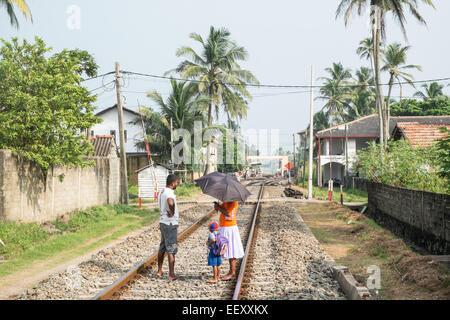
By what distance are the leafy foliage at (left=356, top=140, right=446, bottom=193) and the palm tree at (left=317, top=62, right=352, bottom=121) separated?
134 feet

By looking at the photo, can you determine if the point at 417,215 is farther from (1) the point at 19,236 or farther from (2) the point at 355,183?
(2) the point at 355,183

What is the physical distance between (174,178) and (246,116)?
33.3m

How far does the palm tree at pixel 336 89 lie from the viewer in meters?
60.4

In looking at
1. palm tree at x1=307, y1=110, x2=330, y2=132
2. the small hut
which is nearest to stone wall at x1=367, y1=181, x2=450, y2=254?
the small hut

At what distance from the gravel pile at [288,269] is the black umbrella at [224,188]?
1518mm

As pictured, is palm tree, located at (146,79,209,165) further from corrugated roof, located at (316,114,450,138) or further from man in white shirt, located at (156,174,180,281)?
man in white shirt, located at (156,174,180,281)

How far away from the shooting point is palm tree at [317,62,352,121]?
60438mm

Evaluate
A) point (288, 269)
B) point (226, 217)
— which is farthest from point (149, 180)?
point (226, 217)

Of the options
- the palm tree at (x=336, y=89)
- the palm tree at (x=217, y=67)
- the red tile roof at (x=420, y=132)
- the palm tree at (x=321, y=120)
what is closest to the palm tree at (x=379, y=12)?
the red tile roof at (x=420, y=132)

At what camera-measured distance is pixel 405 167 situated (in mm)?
16406

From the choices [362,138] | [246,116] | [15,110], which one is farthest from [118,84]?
[362,138]

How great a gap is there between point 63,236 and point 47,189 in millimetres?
2088

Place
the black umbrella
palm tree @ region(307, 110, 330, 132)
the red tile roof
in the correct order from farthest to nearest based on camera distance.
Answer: palm tree @ region(307, 110, 330, 132) < the red tile roof < the black umbrella
